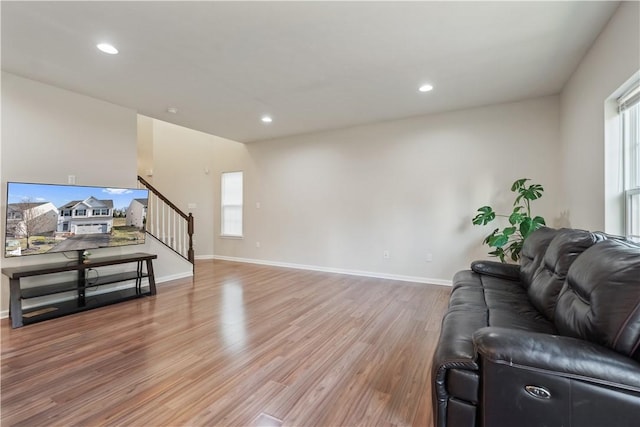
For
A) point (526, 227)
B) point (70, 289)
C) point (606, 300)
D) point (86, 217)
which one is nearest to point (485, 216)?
point (526, 227)

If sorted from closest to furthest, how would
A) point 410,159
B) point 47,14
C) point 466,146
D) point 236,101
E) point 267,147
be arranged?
point 47,14 < point 236,101 < point 466,146 < point 410,159 < point 267,147

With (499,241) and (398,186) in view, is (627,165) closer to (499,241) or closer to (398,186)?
(499,241)

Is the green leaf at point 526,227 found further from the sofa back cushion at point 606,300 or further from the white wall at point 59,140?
the white wall at point 59,140

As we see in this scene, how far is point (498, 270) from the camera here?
2.89m

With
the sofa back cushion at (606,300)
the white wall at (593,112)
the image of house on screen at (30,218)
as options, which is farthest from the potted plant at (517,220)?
the image of house on screen at (30,218)

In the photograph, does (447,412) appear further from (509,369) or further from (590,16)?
(590,16)

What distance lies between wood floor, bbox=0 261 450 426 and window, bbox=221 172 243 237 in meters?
2.98

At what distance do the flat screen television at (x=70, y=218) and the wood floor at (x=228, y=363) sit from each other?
83cm

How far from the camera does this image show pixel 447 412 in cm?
131

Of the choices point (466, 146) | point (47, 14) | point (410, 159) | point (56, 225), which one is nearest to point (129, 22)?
point (47, 14)

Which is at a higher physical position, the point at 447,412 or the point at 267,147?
the point at 267,147

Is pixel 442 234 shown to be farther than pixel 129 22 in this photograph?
Yes

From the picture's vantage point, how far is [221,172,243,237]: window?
21.6 ft

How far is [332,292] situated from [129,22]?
3.59m
